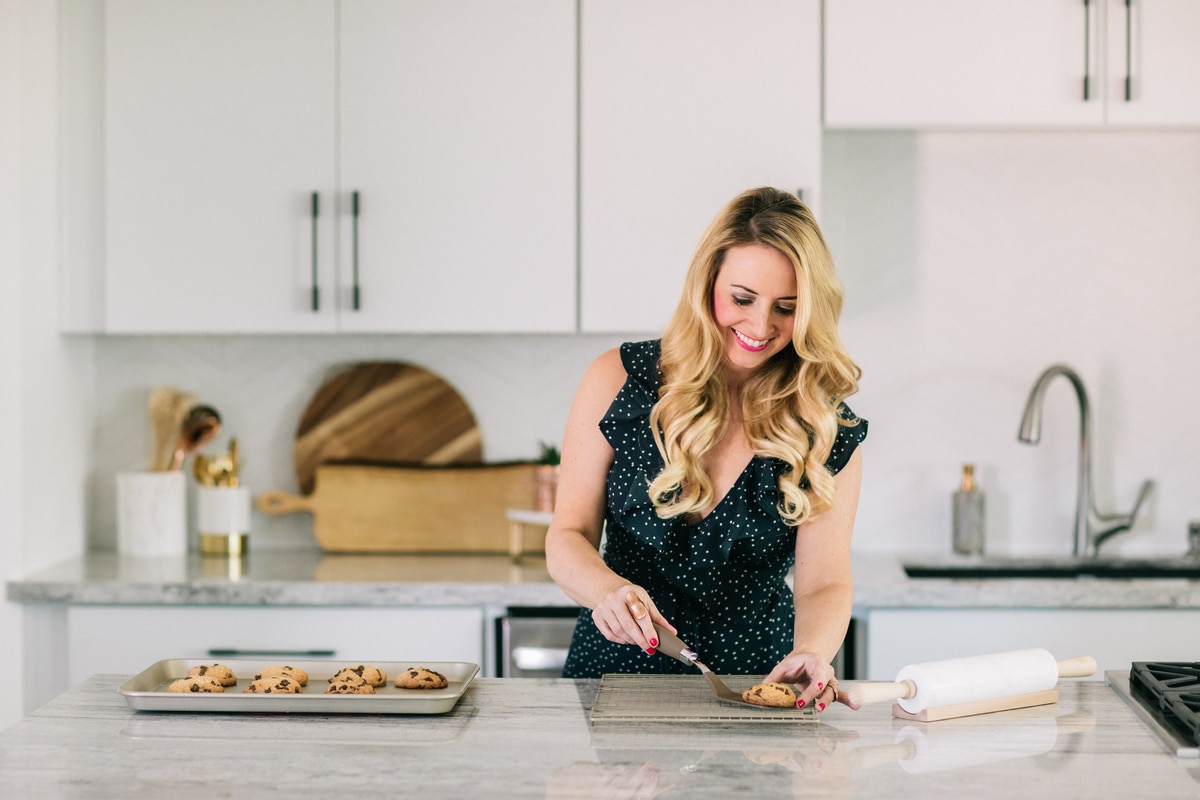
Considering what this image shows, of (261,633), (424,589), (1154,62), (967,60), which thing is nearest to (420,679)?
(424,589)

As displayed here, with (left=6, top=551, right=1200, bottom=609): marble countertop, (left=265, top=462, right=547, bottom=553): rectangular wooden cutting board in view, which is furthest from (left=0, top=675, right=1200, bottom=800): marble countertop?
(left=265, top=462, right=547, bottom=553): rectangular wooden cutting board

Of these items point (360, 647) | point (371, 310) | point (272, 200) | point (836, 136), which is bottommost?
point (360, 647)

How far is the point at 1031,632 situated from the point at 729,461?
103 cm

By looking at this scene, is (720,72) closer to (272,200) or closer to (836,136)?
(836,136)

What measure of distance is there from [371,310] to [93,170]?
2.51 feet

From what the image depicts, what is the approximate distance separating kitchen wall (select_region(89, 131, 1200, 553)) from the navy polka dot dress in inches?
47.3

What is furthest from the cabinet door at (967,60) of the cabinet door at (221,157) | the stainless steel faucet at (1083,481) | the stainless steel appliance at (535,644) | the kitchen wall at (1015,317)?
the stainless steel appliance at (535,644)

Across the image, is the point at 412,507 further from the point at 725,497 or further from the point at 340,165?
the point at 725,497

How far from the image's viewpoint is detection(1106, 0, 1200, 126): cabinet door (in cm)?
277

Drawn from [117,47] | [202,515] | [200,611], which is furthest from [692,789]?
[117,47]

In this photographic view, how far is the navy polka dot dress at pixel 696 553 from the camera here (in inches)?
75.9

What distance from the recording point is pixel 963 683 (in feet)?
4.98

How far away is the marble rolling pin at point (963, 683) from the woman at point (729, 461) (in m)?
0.24

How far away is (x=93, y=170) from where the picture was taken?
2.91 meters
